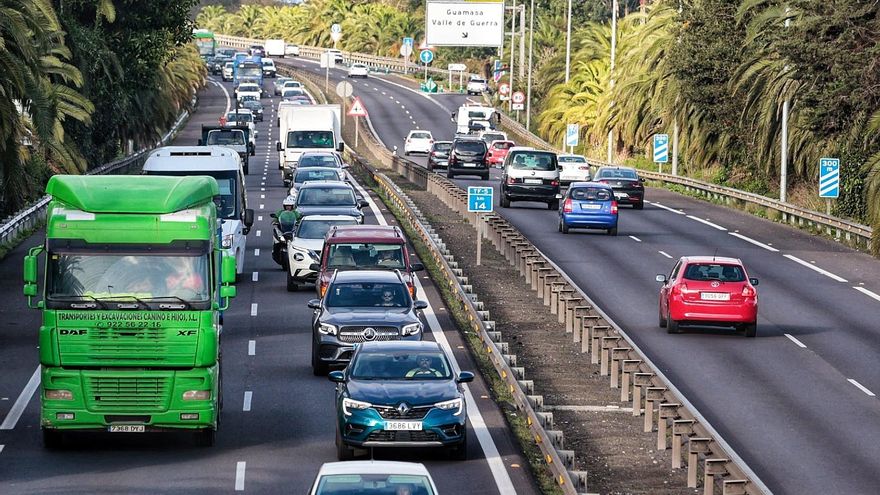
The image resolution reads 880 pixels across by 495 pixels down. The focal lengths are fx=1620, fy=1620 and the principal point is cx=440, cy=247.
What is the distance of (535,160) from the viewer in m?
57.4

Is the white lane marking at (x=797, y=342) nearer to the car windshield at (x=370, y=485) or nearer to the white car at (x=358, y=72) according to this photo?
the car windshield at (x=370, y=485)

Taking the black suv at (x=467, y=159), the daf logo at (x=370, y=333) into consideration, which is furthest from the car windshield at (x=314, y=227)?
the black suv at (x=467, y=159)

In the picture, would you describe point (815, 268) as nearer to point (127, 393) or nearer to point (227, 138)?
point (127, 393)

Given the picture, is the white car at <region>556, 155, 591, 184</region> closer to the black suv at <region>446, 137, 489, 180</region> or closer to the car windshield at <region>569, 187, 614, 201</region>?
the black suv at <region>446, 137, 489, 180</region>

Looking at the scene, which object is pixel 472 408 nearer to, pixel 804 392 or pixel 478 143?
pixel 804 392

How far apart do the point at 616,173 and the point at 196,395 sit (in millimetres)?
A: 41945

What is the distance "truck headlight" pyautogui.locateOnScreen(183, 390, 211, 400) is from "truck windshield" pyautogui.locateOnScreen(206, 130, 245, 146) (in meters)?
47.8

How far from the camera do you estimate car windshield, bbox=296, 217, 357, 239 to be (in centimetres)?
3756

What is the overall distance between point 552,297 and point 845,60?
18684 mm

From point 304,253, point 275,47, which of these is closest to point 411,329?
point 304,253

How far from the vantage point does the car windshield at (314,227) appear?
37.6m

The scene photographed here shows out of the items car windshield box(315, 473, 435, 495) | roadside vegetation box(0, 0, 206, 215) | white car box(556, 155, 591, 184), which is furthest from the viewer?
white car box(556, 155, 591, 184)

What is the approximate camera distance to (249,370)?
27875 millimetres

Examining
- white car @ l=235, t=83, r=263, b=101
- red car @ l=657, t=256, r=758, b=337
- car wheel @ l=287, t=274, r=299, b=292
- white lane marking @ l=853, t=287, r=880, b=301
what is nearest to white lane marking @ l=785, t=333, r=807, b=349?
red car @ l=657, t=256, r=758, b=337
